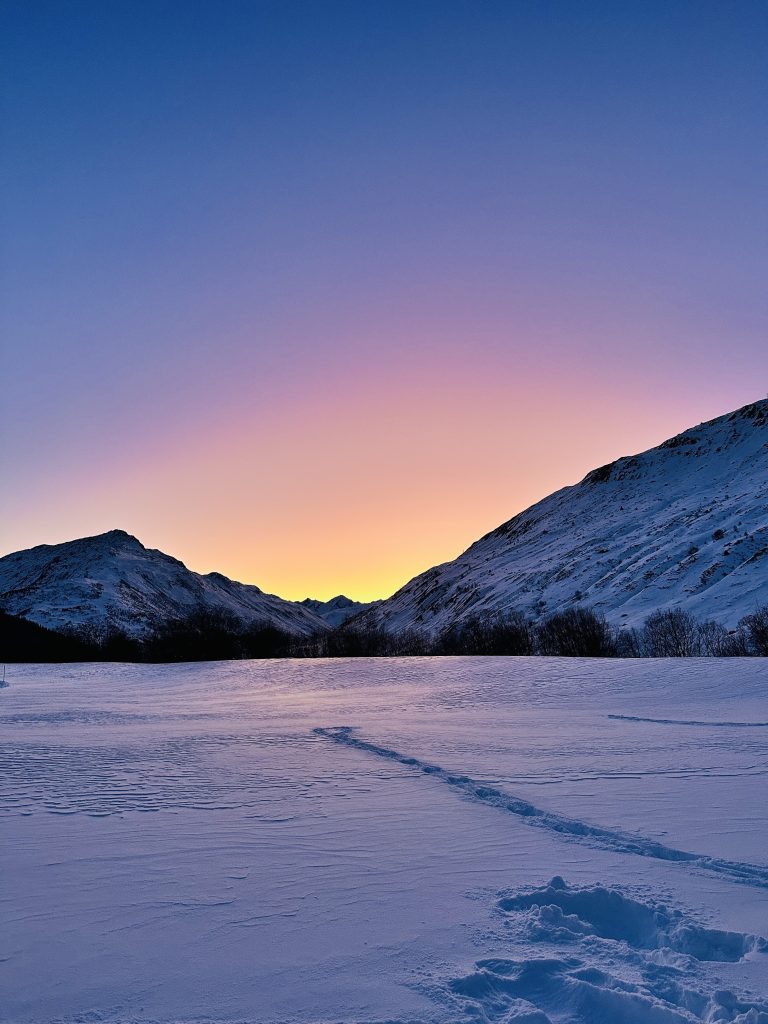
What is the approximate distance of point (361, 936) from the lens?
4.67 m

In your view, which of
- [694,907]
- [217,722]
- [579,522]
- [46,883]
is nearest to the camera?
[694,907]

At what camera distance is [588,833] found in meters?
7.14

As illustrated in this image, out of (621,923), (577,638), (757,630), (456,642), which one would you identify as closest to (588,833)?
(621,923)

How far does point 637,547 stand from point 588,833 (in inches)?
4193

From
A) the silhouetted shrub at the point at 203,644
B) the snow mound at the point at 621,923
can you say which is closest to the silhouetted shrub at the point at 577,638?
the silhouetted shrub at the point at 203,644

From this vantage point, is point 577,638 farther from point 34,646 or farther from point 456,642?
point 34,646

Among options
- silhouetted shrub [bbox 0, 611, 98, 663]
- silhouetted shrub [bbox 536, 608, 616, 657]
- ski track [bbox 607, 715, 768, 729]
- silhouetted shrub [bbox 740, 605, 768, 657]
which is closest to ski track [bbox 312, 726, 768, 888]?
ski track [bbox 607, 715, 768, 729]

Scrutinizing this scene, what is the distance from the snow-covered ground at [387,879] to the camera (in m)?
3.92

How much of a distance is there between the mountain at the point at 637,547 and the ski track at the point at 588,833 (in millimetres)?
60905

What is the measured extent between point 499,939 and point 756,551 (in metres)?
85.7

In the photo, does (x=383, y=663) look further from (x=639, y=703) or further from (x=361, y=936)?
(x=361, y=936)

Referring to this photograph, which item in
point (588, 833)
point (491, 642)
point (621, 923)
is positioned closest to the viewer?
point (621, 923)

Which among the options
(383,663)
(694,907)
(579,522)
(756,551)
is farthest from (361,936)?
(579,522)

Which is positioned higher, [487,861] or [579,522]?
[579,522]
